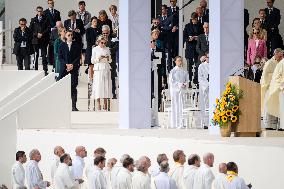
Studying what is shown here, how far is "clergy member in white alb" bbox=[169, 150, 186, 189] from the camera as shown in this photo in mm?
22594

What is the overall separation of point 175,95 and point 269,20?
9.87 feet

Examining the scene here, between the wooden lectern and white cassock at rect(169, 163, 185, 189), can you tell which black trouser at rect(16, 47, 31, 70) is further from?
white cassock at rect(169, 163, 185, 189)

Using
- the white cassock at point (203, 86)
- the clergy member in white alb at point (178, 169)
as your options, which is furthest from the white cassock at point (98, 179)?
the white cassock at point (203, 86)

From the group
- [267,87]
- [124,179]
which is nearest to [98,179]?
[124,179]

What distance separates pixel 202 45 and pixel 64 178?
720 cm

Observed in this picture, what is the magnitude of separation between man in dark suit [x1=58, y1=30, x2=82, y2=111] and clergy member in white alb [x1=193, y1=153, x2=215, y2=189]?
Answer: 10.5 metres

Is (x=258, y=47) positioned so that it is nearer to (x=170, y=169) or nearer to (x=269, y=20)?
(x=269, y=20)

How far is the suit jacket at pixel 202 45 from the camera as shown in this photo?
31094mm

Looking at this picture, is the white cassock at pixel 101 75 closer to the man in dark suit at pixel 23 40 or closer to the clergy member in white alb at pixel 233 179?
the man in dark suit at pixel 23 40

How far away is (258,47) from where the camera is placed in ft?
97.6

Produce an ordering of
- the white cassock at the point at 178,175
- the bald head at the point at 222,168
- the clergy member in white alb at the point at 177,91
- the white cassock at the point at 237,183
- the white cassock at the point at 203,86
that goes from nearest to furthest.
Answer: the white cassock at the point at 237,183
the bald head at the point at 222,168
the white cassock at the point at 178,175
the white cassock at the point at 203,86
the clergy member in white alb at the point at 177,91

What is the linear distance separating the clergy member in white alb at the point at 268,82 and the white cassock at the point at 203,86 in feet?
10.8

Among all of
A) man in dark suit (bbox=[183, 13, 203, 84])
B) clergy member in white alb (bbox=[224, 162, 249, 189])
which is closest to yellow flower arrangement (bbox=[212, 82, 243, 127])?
clergy member in white alb (bbox=[224, 162, 249, 189])

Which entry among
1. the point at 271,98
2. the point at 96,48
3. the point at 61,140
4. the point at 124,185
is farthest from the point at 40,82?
the point at 124,185
